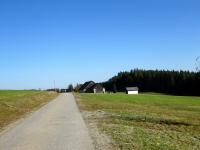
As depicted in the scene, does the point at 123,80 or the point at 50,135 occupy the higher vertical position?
the point at 123,80

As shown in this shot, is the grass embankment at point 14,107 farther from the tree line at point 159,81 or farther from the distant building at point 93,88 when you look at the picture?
the distant building at point 93,88

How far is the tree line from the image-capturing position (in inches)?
4765

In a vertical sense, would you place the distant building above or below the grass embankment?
above

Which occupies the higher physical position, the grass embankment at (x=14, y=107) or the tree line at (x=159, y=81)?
the tree line at (x=159, y=81)

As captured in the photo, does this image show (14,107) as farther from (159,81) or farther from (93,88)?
(93,88)

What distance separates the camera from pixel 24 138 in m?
14.8

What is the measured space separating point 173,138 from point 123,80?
159 meters

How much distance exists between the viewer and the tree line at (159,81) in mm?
121037

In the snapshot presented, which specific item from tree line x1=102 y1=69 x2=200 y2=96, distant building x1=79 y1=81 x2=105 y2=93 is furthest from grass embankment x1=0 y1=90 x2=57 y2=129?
distant building x1=79 y1=81 x2=105 y2=93

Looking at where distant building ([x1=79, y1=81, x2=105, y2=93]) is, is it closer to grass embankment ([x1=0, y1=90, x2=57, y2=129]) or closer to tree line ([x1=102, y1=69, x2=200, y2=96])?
tree line ([x1=102, y1=69, x2=200, y2=96])

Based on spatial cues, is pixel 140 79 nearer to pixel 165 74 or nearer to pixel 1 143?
pixel 165 74

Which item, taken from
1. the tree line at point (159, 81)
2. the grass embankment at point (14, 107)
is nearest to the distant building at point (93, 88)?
the tree line at point (159, 81)

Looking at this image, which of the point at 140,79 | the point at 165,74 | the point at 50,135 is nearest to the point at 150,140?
the point at 50,135

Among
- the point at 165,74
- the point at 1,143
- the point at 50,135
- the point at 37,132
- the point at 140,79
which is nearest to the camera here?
the point at 1,143
